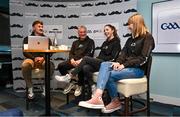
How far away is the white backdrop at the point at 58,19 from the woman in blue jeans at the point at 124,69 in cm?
135

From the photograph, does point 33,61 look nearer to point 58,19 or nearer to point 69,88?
point 69,88

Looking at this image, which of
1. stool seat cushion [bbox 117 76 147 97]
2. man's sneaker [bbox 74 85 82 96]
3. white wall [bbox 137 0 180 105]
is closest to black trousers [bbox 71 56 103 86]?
man's sneaker [bbox 74 85 82 96]

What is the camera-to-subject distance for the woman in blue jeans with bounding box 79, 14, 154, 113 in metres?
2.36

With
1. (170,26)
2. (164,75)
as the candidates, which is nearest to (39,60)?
(164,75)

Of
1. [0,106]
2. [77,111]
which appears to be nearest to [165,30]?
[77,111]

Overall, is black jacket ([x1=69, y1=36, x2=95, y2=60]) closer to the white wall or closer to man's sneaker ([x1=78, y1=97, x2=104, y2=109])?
Answer: the white wall

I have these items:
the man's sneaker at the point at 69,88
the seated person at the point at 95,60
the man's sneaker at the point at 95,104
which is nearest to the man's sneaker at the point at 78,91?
the seated person at the point at 95,60

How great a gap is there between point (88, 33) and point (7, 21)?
6.69ft

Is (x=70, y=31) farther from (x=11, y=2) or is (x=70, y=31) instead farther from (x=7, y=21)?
(x=7, y=21)

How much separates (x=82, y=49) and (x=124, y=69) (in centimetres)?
139

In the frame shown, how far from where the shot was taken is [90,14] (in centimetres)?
423

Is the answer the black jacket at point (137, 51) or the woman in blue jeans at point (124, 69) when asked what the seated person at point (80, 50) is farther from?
the woman in blue jeans at point (124, 69)

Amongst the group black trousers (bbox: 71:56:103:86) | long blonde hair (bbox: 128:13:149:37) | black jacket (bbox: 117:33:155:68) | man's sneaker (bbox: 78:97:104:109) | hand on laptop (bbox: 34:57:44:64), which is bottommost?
man's sneaker (bbox: 78:97:104:109)

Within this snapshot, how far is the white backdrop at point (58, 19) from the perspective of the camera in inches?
162
